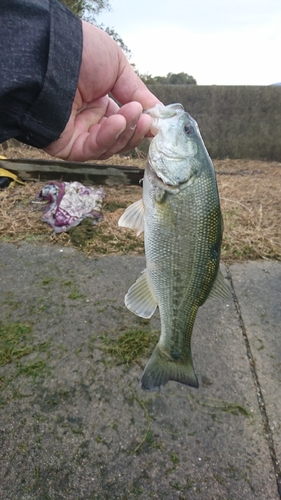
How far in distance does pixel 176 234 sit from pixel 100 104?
40.6 inches

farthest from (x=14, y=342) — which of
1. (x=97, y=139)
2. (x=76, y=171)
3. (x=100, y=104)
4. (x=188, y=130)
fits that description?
(x=76, y=171)

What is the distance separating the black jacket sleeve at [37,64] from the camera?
4.70ft

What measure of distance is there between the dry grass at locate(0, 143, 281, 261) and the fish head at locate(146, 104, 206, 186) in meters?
2.11

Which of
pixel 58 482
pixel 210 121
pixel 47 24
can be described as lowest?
pixel 58 482

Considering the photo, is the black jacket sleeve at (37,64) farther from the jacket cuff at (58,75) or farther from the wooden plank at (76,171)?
the wooden plank at (76,171)

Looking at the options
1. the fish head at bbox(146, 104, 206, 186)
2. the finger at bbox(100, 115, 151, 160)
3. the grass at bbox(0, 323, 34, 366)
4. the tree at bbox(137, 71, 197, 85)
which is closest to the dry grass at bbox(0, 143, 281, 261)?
the grass at bbox(0, 323, 34, 366)

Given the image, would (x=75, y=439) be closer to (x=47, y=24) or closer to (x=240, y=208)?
(x=47, y=24)

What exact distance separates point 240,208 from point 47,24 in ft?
11.6

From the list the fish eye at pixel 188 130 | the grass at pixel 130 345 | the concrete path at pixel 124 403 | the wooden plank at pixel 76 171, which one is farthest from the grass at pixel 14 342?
the wooden plank at pixel 76 171

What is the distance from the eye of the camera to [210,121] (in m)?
6.98

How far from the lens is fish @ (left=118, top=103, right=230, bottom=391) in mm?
1466

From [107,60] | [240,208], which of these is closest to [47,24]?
[107,60]

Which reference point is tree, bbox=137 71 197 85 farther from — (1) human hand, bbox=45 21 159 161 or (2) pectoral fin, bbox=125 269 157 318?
(2) pectoral fin, bbox=125 269 157 318

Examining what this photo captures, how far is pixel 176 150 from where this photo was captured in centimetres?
151
